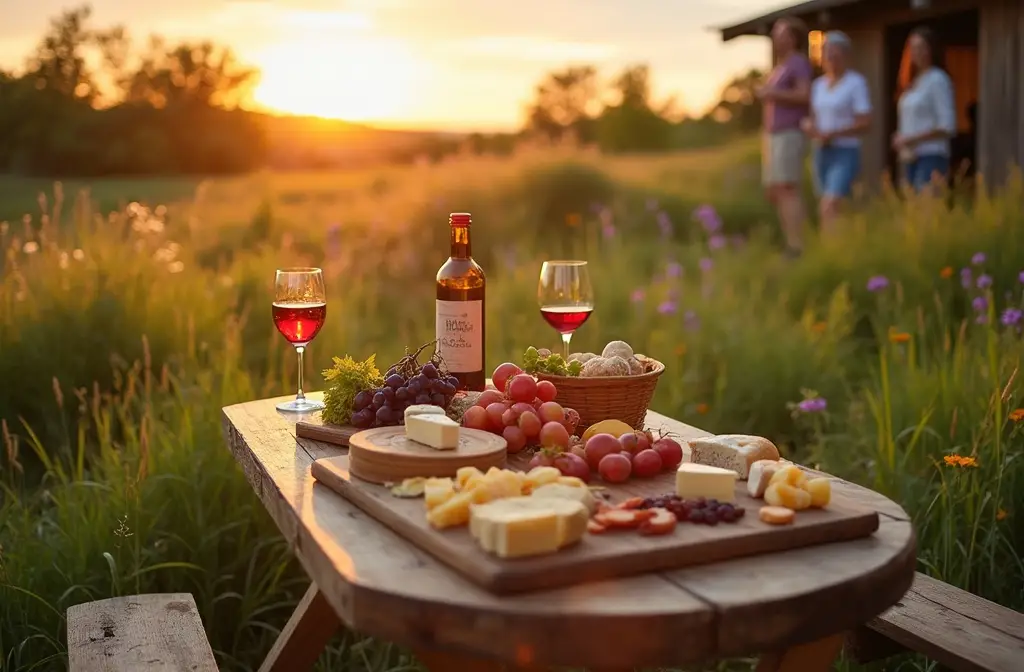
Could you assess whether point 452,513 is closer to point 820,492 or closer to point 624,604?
point 624,604

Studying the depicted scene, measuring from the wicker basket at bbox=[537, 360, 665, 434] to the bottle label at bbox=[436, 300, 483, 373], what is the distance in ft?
0.83

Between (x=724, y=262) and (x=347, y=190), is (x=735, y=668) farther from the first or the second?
(x=347, y=190)

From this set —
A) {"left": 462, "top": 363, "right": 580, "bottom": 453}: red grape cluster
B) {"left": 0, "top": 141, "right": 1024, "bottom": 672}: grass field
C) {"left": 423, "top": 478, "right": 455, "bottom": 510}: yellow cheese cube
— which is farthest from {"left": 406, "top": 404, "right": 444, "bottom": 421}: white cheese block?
{"left": 0, "top": 141, "right": 1024, "bottom": 672}: grass field

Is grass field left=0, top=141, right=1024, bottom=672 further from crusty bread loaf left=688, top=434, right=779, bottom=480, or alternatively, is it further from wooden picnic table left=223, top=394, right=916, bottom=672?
wooden picnic table left=223, top=394, right=916, bottom=672

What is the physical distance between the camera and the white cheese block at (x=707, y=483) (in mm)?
1750

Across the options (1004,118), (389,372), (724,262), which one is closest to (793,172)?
(724,262)

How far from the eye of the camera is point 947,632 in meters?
2.25

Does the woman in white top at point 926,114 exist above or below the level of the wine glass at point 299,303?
above

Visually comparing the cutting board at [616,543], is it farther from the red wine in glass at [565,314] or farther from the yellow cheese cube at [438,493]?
the red wine in glass at [565,314]

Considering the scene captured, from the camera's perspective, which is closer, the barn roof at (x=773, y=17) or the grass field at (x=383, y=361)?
the grass field at (x=383, y=361)

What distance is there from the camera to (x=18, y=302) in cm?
501

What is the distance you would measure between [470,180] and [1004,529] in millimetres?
8214

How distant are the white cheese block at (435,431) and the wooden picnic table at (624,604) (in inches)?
7.6

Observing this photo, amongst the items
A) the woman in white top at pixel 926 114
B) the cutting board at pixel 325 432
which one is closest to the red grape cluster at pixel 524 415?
the cutting board at pixel 325 432
